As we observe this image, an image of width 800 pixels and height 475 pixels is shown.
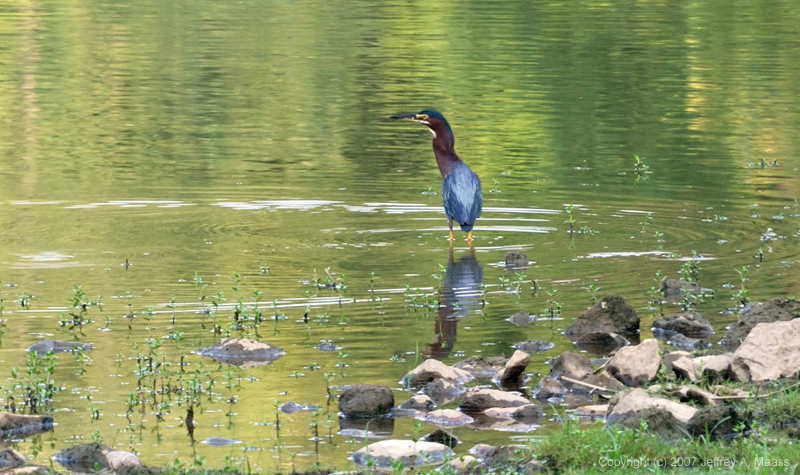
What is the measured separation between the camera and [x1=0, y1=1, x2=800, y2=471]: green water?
982 centimetres

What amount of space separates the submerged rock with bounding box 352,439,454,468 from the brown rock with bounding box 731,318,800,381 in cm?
237

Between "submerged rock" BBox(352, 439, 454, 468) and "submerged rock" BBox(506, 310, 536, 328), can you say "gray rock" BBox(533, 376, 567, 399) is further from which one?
"submerged rock" BBox(506, 310, 536, 328)

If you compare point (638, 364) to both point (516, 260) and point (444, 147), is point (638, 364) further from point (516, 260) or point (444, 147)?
point (444, 147)

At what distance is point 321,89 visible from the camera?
28.5 m

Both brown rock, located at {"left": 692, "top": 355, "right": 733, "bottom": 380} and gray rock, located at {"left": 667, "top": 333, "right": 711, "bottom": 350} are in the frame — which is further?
gray rock, located at {"left": 667, "top": 333, "right": 711, "bottom": 350}

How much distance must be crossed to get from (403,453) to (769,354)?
2.84m

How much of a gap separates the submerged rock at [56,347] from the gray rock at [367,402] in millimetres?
2391

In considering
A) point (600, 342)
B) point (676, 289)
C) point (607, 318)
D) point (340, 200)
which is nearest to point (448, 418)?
point (600, 342)

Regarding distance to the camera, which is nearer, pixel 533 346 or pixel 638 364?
pixel 638 364

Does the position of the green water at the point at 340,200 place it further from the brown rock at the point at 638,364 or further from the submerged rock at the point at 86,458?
the brown rock at the point at 638,364

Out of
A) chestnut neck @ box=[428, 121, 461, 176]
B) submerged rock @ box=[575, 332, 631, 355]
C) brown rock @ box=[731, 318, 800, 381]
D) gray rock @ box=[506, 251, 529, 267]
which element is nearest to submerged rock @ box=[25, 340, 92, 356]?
submerged rock @ box=[575, 332, 631, 355]

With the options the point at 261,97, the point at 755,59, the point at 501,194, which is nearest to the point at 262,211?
the point at 501,194

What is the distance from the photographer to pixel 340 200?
53.6ft

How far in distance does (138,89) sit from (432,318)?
58.7 feet
